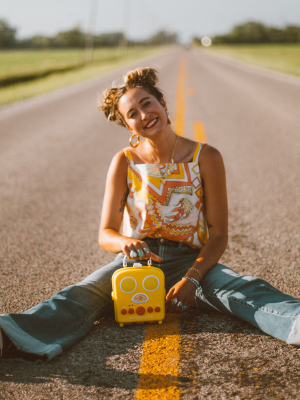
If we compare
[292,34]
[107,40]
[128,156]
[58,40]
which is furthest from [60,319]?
[58,40]

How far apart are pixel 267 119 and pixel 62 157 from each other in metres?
5.13

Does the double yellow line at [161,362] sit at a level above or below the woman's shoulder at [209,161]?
below

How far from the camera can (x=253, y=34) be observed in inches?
4705

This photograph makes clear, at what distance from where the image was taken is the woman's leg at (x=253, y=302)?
2102 millimetres

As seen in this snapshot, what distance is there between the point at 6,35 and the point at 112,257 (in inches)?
3721

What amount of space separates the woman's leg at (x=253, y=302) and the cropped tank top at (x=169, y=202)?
31cm

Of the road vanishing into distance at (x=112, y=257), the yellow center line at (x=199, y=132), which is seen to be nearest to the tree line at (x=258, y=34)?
the yellow center line at (x=199, y=132)

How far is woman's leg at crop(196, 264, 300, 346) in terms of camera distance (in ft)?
6.89

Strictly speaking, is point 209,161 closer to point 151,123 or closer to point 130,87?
point 151,123

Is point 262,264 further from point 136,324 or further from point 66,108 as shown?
point 66,108

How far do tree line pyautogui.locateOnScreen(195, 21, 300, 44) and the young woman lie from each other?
98.1 meters

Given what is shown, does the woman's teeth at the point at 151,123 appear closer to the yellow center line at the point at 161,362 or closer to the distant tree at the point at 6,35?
the yellow center line at the point at 161,362

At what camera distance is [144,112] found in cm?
267

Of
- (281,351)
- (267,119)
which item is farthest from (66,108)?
(281,351)
